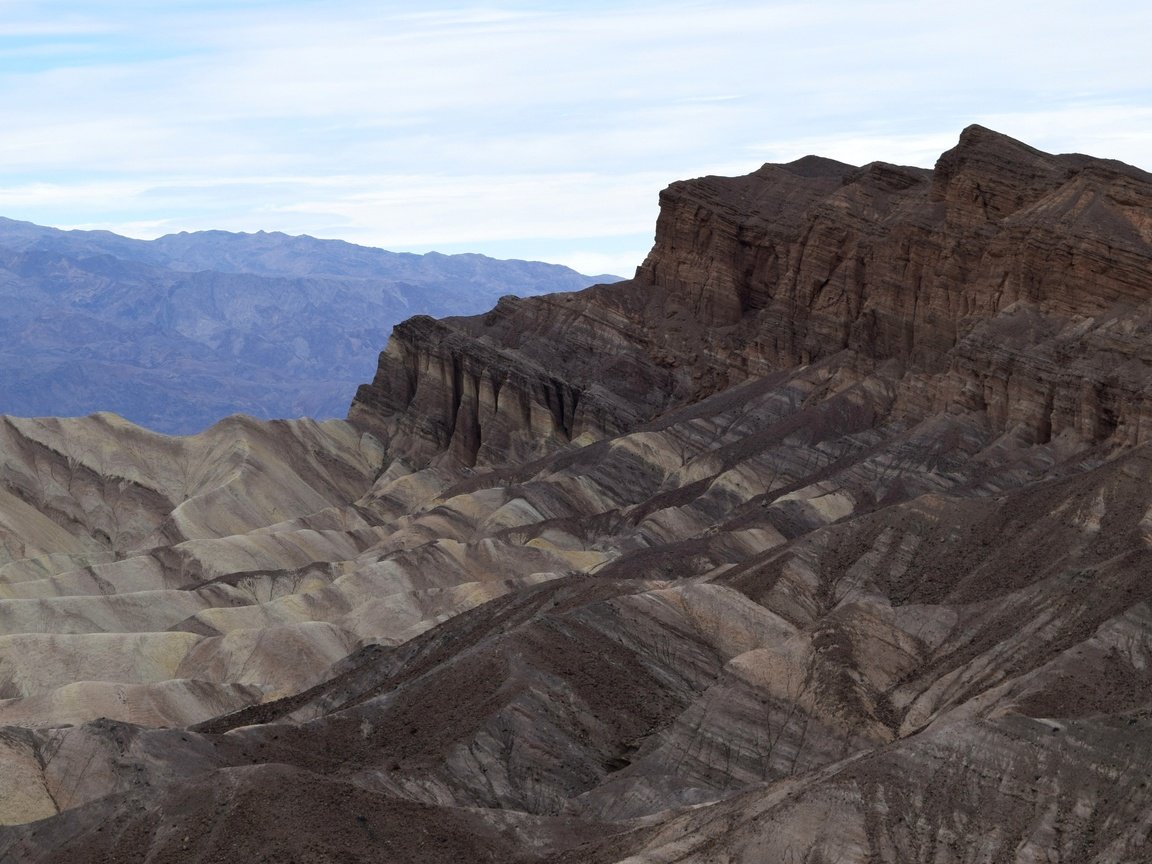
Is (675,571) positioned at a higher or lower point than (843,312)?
lower

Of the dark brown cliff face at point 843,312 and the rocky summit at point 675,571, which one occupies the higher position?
the dark brown cliff face at point 843,312

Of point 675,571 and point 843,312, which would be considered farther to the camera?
point 843,312

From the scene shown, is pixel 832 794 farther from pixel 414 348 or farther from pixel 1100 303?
pixel 414 348

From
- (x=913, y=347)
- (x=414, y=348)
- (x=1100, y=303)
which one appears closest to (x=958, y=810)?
(x=1100, y=303)

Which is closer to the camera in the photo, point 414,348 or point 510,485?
point 510,485

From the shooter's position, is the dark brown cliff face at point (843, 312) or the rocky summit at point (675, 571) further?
the dark brown cliff face at point (843, 312)

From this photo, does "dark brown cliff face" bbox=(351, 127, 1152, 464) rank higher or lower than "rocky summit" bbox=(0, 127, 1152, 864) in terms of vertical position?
higher

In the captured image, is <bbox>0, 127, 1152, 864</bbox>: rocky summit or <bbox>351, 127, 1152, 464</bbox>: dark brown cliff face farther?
<bbox>351, 127, 1152, 464</bbox>: dark brown cliff face

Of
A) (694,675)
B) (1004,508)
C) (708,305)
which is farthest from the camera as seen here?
(708,305)
